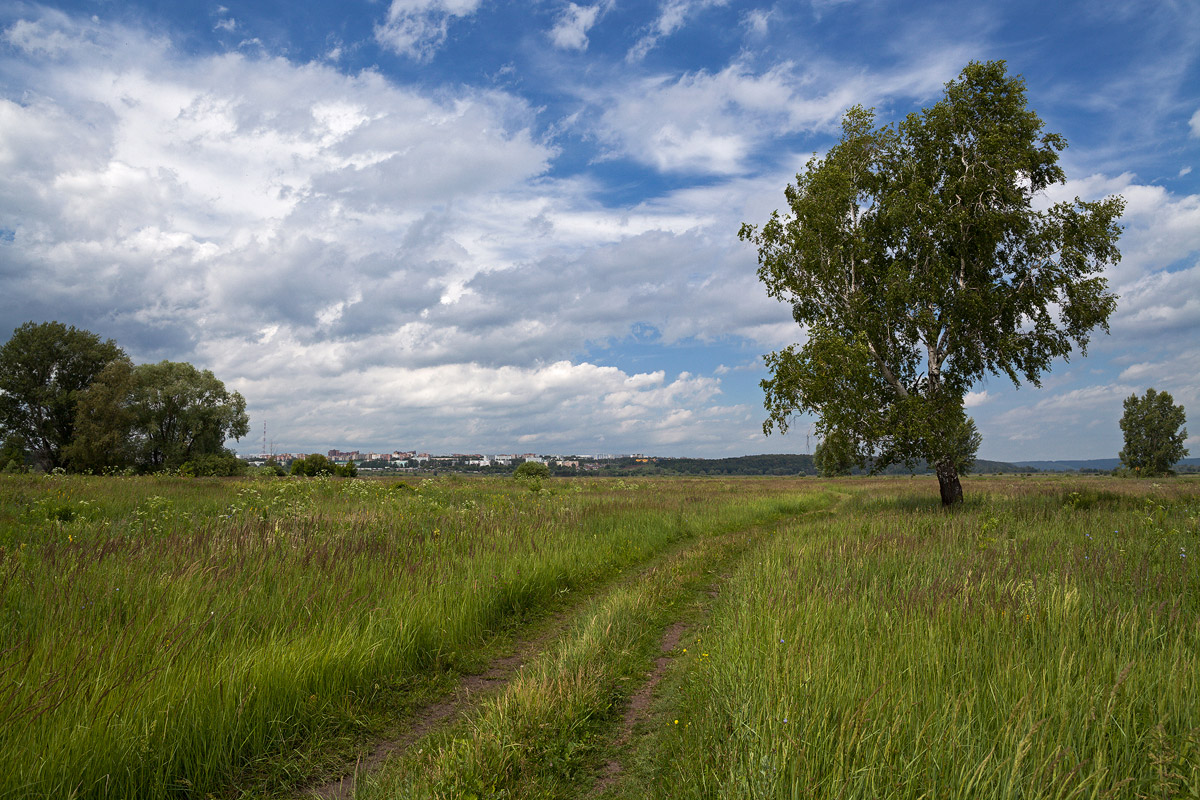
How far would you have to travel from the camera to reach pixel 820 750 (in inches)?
136

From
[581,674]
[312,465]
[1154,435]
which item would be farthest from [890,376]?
[1154,435]

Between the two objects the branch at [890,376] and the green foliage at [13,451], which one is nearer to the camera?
the branch at [890,376]

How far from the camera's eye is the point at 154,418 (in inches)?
2248

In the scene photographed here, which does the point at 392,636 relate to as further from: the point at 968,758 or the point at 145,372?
the point at 145,372

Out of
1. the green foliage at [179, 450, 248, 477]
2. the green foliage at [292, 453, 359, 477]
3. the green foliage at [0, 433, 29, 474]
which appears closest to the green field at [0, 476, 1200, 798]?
the green foliage at [292, 453, 359, 477]

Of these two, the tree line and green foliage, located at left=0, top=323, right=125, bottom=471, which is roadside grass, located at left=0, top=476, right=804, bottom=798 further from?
green foliage, located at left=0, top=323, right=125, bottom=471

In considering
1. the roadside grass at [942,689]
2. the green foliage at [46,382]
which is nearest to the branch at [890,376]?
the roadside grass at [942,689]

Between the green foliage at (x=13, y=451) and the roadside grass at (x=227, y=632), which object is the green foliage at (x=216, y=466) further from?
the roadside grass at (x=227, y=632)

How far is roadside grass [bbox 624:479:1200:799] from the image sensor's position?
10.3 ft

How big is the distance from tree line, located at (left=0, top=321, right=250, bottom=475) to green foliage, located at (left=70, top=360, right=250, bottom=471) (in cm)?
9

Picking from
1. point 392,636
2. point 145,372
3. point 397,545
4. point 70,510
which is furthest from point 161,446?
point 392,636

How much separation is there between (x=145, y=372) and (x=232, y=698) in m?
70.5

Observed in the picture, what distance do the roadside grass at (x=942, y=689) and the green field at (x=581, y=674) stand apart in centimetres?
3

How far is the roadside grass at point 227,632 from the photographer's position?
3904 millimetres
